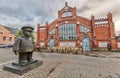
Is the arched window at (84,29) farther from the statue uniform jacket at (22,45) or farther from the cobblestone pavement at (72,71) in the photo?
the statue uniform jacket at (22,45)

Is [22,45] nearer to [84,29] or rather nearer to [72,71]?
[72,71]

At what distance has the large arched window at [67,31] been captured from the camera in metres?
19.3

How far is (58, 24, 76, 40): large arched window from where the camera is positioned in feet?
63.3

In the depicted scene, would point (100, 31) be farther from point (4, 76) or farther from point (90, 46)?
point (4, 76)

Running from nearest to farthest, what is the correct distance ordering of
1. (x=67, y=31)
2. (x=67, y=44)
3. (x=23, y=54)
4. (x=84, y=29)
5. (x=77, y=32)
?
(x=23, y=54), (x=84, y=29), (x=77, y=32), (x=67, y=44), (x=67, y=31)

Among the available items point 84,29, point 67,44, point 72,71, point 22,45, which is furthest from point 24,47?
point 84,29

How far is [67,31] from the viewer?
65.4 feet

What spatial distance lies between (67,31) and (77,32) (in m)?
2.52

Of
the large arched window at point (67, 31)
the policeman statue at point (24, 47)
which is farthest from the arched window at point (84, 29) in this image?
the policeman statue at point (24, 47)

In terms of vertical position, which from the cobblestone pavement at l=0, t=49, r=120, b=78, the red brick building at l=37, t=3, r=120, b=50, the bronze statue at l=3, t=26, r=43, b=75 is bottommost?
the cobblestone pavement at l=0, t=49, r=120, b=78

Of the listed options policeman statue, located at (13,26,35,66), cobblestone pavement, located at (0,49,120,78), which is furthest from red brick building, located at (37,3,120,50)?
policeman statue, located at (13,26,35,66)

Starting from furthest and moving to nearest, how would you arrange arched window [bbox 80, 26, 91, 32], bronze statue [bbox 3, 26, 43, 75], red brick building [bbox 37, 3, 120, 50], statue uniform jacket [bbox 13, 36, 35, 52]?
1. arched window [bbox 80, 26, 91, 32]
2. red brick building [bbox 37, 3, 120, 50]
3. statue uniform jacket [bbox 13, 36, 35, 52]
4. bronze statue [bbox 3, 26, 43, 75]

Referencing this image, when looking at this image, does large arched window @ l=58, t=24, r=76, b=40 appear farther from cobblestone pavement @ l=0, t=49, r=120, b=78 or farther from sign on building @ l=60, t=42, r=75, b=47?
cobblestone pavement @ l=0, t=49, r=120, b=78

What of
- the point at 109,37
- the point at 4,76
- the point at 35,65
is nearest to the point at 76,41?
the point at 109,37
